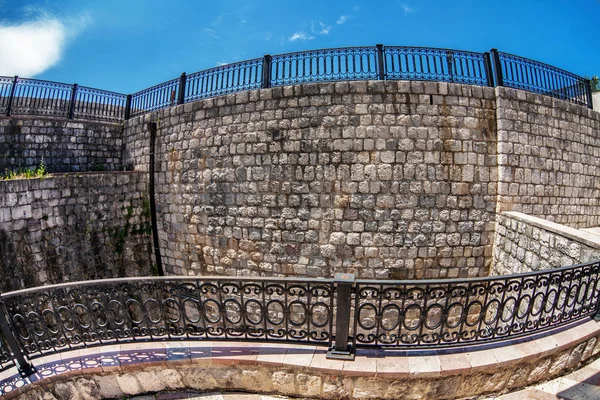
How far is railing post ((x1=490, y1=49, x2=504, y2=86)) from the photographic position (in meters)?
6.77

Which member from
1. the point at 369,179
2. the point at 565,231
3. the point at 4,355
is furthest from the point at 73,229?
the point at 565,231

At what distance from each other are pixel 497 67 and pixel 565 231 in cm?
396

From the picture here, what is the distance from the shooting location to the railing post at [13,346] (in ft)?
11.0

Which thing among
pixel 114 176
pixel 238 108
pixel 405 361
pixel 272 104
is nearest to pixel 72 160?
pixel 114 176

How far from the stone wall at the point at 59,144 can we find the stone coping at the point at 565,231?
1093 cm

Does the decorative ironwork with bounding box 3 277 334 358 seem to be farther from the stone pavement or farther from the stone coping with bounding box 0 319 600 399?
the stone pavement

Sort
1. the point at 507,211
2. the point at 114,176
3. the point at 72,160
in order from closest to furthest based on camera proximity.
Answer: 1. the point at 507,211
2. the point at 114,176
3. the point at 72,160

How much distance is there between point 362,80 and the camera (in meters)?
6.49

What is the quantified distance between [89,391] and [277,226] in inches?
166

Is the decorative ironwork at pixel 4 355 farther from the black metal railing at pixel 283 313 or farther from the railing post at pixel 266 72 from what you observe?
the railing post at pixel 266 72

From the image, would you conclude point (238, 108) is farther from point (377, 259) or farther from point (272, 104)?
point (377, 259)

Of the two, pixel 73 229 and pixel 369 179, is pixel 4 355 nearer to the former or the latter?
pixel 73 229

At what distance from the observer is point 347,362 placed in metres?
3.18

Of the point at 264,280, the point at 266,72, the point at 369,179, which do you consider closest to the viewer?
the point at 264,280
